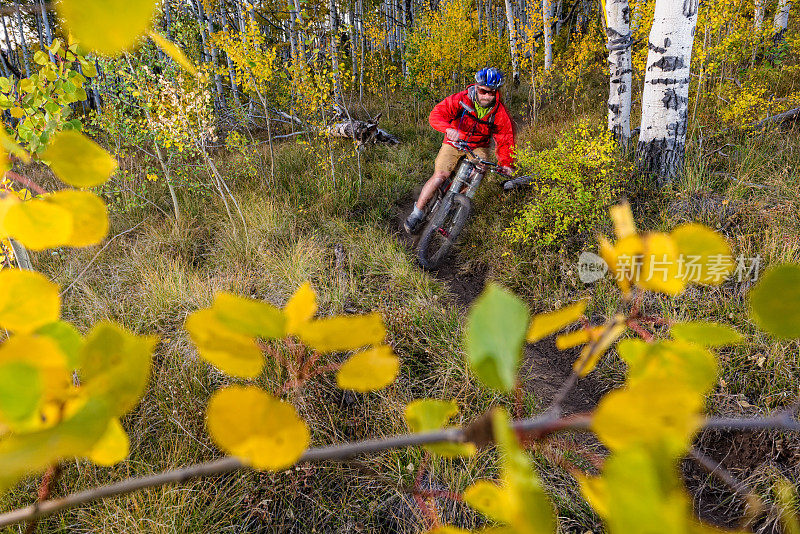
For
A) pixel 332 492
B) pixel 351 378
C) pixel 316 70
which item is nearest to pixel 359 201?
pixel 316 70

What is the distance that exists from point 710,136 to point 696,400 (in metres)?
4.35

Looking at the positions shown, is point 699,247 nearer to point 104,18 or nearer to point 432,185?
point 104,18

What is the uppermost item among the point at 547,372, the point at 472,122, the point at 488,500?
the point at 488,500

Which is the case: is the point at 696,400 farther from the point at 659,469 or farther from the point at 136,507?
the point at 136,507

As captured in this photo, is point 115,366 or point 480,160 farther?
point 480,160

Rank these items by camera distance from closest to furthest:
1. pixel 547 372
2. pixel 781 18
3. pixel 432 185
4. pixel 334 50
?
1. pixel 547 372
2. pixel 432 185
3. pixel 334 50
4. pixel 781 18

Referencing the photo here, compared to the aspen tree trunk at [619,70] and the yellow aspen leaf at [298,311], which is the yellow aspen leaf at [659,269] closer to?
the yellow aspen leaf at [298,311]

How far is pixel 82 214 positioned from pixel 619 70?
470 cm

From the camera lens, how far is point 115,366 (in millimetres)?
175

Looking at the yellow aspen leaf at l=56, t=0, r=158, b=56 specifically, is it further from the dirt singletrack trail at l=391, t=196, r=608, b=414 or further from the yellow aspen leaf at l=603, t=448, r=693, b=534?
the dirt singletrack trail at l=391, t=196, r=608, b=414

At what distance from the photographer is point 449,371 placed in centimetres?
223

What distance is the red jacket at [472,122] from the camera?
3.69 metres

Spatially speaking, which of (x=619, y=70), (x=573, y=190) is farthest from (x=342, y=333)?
(x=619, y=70)

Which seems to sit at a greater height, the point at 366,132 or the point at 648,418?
the point at 648,418
